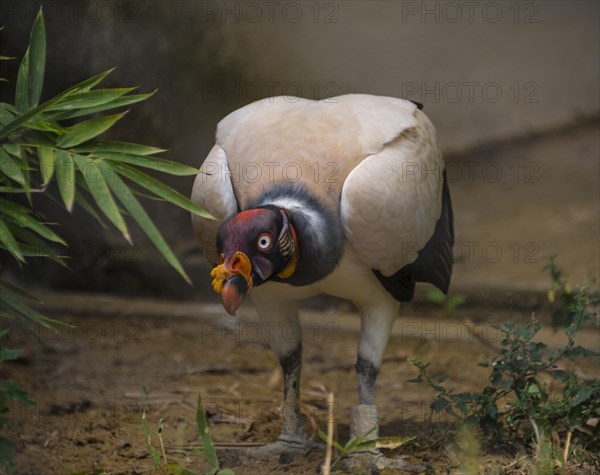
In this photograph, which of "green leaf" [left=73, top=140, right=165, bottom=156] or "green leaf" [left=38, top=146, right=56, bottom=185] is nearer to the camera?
"green leaf" [left=38, top=146, right=56, bottom=185]

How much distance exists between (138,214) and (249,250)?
462mm

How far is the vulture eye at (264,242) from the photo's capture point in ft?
11.7

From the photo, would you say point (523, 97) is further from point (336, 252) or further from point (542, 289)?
point (336, 252)

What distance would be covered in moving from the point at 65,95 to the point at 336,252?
128 centimetres

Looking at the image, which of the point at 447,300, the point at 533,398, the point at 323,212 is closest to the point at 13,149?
the point at 323,212

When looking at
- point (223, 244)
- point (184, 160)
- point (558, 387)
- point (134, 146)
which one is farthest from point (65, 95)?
point (184, 160)

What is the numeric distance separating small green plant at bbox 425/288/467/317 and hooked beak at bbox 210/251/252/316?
3191mm

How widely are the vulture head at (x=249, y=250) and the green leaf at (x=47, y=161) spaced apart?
0.68 metres

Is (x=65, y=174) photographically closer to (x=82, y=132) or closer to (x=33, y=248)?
(x=82, y=132)

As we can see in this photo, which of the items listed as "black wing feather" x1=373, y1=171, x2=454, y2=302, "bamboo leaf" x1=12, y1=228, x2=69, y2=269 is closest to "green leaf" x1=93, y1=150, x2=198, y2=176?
"bamboo leaf" x1=12, y1=228, x2=69, y2=269

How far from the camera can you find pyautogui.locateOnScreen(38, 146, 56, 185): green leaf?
334cm

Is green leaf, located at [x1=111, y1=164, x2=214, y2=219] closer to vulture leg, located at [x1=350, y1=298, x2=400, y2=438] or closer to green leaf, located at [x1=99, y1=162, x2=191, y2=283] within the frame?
green leaf, located at [x1=99, y1=162, x2=191, y2=283]

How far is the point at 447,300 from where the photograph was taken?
651 centimetres

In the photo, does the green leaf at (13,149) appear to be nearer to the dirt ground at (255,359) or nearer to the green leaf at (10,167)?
the green leaf at (10,167)
